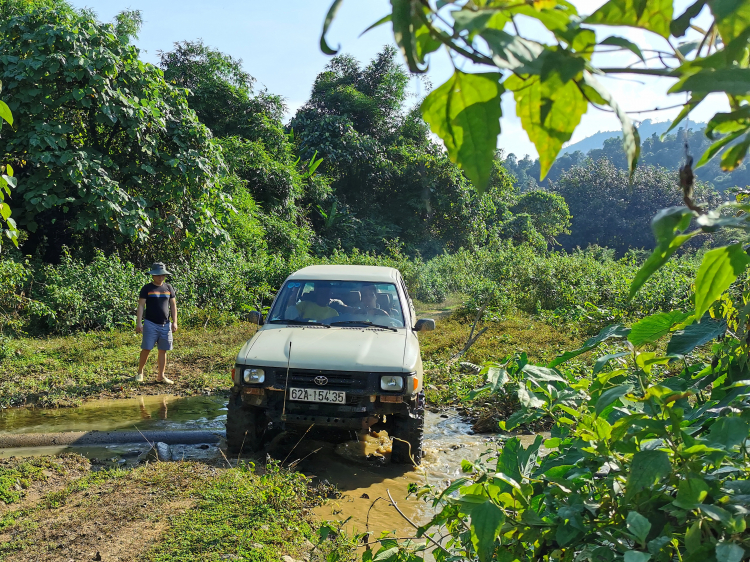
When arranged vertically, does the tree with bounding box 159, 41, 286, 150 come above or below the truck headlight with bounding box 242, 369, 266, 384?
above

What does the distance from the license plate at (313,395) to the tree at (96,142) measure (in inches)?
319

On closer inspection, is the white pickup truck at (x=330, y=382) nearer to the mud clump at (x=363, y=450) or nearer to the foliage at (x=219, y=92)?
the mud clump at (x=363, y=450)

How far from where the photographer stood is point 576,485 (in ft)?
4.77

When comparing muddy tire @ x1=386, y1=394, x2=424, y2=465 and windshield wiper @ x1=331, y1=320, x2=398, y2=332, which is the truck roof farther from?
muddy tire @ x1=386, y1=394, x2=424, y2=465

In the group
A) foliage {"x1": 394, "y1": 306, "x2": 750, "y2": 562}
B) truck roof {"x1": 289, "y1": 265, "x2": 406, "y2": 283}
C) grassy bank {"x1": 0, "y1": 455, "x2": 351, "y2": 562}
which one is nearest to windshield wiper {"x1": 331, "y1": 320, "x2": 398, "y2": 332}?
truck roof {"x1": 289, "y1": 265, "x2": 406, "y2": 283}

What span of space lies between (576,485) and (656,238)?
1114 mm

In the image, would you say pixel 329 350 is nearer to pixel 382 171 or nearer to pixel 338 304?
pixel 338 304

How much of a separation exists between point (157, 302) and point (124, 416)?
1770 mm

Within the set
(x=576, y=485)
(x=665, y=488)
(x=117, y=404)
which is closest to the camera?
(x=665, y=488)

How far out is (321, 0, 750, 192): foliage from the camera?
0.48 metres

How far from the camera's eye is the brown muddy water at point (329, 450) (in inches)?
184

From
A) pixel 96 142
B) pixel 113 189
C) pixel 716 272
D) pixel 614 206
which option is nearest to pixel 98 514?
pixel 716 272

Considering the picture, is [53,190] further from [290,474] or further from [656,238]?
[656,238]

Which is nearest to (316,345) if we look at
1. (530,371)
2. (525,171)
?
(530,371)
